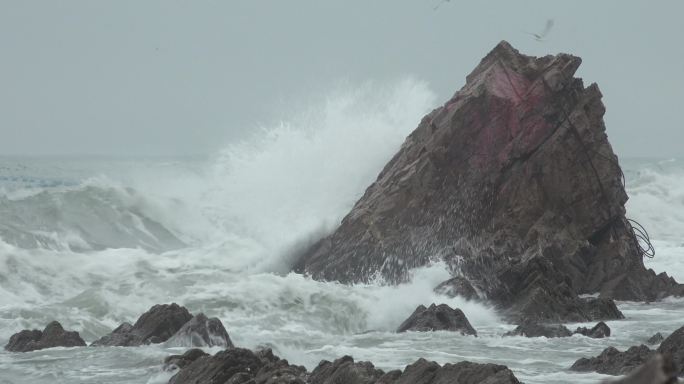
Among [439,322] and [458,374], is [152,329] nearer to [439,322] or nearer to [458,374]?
[439,322]

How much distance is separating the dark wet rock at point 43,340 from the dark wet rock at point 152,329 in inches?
12.9

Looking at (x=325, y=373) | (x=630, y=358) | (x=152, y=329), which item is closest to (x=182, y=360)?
(x=325, y=373)

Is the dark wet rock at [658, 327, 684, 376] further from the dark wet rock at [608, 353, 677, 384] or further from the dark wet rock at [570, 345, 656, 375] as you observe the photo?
the dark wet rock at [608, 353, 677, 384]

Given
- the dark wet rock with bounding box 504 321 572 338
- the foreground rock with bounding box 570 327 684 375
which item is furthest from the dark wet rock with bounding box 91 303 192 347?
the foreground rock with bounding box 570 327 684 375

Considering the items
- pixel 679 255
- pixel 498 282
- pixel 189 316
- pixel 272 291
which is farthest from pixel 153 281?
pixel 679 255

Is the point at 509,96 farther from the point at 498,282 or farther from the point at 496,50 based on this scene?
the point at 498,282

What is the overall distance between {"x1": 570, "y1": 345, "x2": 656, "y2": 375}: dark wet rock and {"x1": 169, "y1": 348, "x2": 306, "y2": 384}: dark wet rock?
3.48 m

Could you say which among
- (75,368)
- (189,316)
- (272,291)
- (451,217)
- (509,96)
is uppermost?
(509,96)

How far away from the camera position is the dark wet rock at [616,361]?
10477mm

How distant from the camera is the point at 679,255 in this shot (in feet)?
91.9

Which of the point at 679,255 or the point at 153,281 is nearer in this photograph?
the point at 153,281

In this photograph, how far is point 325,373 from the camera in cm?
990

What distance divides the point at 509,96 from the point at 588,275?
413 cm

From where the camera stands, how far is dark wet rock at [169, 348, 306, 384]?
905 centimetres
